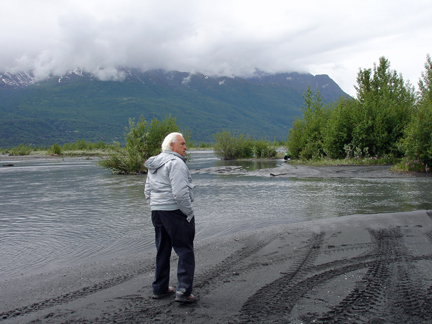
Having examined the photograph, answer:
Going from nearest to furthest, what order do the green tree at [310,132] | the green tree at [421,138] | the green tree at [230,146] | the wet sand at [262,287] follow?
the wet sand at [262,287], the green tree at [421,138], the green tree at [310,132], the green tree at [230,146]

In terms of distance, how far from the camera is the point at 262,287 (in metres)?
4.81

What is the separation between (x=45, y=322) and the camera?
3.94 meters

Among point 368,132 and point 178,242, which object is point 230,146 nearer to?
point 368,132

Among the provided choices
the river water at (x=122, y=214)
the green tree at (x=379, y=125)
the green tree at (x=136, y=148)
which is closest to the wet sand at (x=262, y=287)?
the river water at (x=122, y=214)

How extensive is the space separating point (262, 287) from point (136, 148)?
25.5 meters

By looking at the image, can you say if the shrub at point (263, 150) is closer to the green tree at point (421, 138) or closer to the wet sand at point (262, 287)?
the green tree at point (421, 138)

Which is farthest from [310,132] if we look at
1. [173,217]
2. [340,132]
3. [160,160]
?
[173,217]

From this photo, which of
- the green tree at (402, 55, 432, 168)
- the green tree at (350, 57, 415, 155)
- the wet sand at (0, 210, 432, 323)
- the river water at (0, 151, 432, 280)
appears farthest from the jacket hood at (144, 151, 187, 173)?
the green tree at (350, 57, 415, 155)

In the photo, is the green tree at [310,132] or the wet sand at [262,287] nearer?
the wet sand at [262,287]

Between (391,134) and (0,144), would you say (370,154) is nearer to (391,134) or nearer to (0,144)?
(391,134)

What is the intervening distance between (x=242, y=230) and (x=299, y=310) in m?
4.74

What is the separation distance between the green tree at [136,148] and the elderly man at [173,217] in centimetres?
2488

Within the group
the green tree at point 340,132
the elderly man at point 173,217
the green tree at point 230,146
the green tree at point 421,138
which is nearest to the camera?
the elderly man at point 173,217

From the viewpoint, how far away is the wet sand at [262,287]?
13.2 feet
